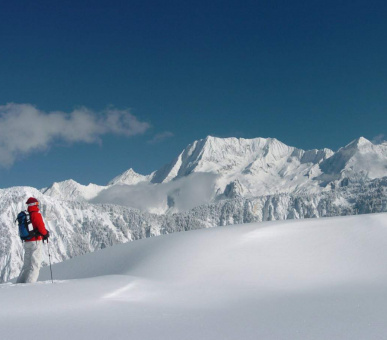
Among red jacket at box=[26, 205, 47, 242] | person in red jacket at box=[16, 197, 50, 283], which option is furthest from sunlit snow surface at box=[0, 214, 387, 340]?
red jacket at box=[26, 205, 47, 242]

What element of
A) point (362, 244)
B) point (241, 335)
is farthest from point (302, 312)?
point (362, 244)

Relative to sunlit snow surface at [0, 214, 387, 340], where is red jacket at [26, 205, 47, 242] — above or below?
above

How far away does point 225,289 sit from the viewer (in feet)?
38.0

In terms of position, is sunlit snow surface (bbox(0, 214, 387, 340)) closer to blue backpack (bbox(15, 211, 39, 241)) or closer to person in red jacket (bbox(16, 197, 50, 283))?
person in red jacket (bbox(16, 197, 50, 283))

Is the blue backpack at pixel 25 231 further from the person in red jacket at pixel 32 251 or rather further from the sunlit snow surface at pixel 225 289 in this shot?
the sunlit snow surface at pixel 225 289

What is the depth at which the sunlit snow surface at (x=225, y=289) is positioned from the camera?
23.9 ft

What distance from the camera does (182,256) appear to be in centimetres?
1423

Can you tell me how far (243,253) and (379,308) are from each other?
6.27 m

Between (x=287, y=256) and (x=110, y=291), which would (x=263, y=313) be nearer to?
(x=110, y=291)

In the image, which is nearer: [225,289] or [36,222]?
[225,289]

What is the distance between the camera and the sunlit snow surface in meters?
7.29

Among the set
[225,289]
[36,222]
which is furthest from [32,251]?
[225,289]

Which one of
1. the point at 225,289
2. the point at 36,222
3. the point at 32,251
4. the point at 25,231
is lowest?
the point at 225,289

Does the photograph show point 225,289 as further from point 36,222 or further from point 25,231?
point 25,231
